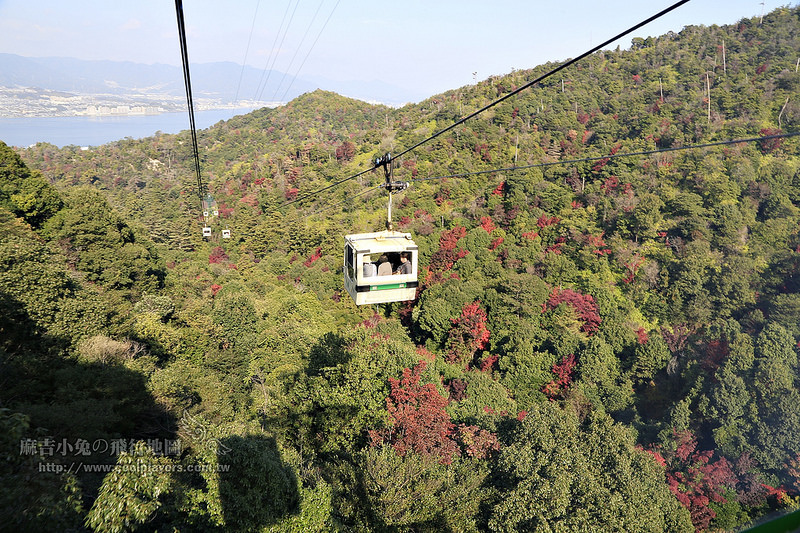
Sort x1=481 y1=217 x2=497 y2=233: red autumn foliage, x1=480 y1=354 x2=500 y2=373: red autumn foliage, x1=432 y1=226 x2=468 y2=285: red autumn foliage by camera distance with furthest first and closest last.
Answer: x1=481 y1=217 x2=497 y2=233: red autumn foliage < x1=432 y1=226 x2=468 y2=285: red autumn foliage < x1=480 y1=354 x2=500 y2=373: red autumn foliage

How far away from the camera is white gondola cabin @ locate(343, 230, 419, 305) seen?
8.63 meters

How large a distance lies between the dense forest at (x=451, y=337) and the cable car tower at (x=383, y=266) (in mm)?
1464

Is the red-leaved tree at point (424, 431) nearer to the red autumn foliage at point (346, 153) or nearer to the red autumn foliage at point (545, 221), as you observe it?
the red autumn foliage at point (545, 221)

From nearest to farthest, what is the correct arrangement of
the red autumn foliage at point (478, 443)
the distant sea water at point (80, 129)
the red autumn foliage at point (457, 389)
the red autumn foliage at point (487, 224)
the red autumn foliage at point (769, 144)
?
the red autumn foliage at point (478, 443)
the red autumn foliage at point (457, 389)
the red autumn foliage at point (487, 224)
the red autumn foliage at point (769, 144)
the distant sea water at point (80, 129)

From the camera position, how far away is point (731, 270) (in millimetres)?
33656

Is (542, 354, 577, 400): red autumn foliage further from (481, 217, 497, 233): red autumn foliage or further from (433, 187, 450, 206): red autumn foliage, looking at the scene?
(433, 187, 450, 206): red autumn foliage

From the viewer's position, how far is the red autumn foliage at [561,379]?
28600 millimetres

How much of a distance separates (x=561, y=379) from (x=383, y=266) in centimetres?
2432

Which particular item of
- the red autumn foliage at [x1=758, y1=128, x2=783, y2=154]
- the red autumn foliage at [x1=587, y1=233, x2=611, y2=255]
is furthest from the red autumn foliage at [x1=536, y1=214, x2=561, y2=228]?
the red autumn foliage at [x1=758, y1=128, x2=783, y2=154]

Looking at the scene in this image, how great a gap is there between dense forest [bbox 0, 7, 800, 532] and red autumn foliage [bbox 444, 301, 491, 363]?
0.59ft

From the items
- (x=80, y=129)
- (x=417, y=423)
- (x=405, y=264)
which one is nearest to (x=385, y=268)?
(x=405, y=264)

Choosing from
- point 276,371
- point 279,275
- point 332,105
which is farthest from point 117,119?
point 276,371

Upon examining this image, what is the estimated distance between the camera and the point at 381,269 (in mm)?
9180

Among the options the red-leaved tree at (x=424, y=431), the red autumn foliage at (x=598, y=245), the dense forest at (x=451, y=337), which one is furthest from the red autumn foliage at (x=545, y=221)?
the red-leaved tree at (x=424, y=431)
